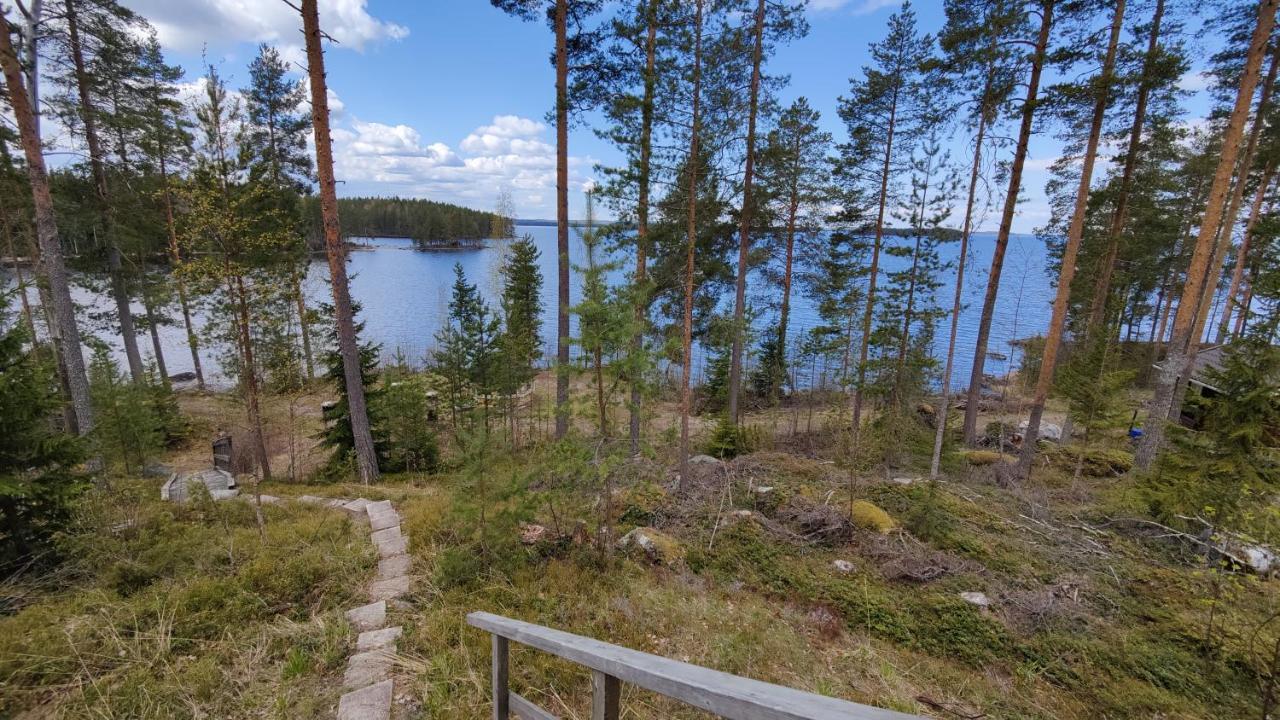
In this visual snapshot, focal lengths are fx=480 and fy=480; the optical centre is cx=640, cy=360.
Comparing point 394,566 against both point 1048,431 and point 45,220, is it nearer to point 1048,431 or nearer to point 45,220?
point 45,220

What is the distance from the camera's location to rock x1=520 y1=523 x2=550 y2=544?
18.5ft

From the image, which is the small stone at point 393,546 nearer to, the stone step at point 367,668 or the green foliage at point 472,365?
the stone step at point 367,668

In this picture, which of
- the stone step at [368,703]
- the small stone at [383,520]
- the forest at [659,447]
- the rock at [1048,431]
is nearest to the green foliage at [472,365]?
the forest at [659,447]

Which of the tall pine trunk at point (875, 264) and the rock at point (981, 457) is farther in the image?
the rock at point (981, 457)

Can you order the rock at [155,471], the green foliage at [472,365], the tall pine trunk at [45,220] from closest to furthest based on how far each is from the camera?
the tall pine trunk at [45,220] < the rock at [155,471] < the green foliage at [472,365]

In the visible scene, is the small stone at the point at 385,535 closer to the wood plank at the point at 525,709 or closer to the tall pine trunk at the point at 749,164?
the wood plank at the point at 525,709

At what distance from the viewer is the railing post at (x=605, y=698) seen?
171 centimetres

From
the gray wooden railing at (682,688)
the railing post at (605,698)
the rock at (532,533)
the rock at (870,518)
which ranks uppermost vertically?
the gray wooden railing at (682,688)

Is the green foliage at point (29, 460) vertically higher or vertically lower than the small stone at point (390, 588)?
higher

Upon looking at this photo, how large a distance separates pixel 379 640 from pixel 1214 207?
1292cm

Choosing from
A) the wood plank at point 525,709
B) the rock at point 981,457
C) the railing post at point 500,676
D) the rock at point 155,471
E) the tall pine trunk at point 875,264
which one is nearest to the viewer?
the wood plank at point 525,709

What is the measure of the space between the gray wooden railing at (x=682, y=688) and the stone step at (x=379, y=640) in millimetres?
2146

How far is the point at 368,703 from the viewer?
130 inches

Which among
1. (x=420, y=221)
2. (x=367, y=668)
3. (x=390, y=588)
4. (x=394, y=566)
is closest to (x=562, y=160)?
(x=394, y=566)
